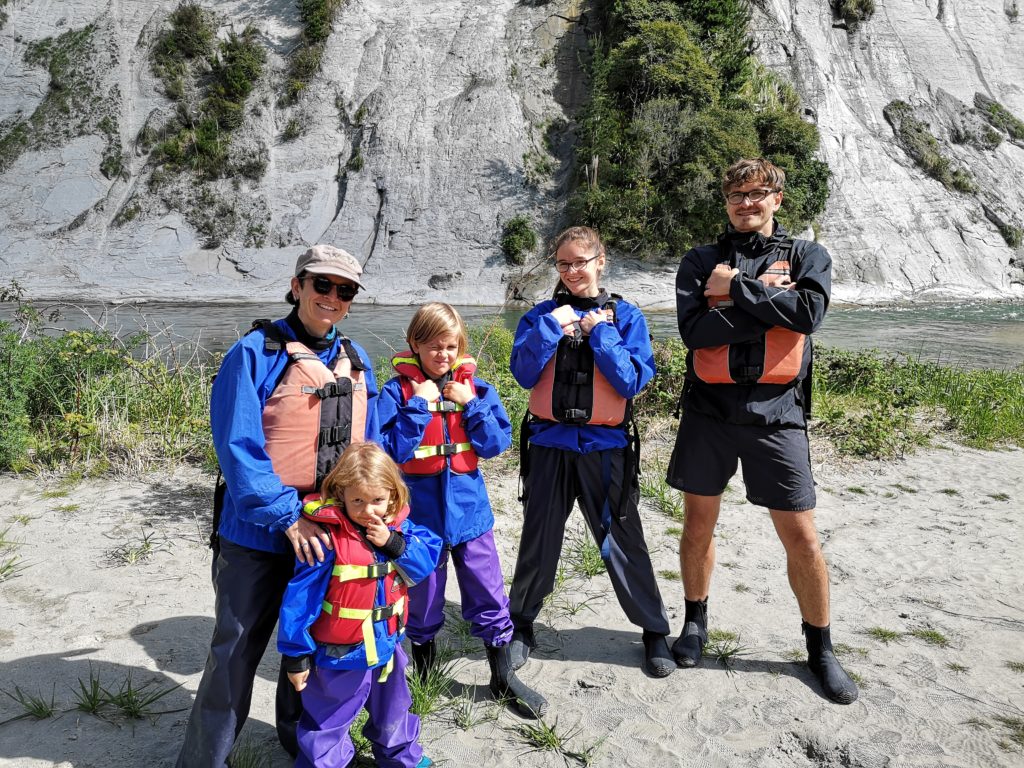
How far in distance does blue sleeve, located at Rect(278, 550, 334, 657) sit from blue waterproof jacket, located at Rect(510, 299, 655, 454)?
4.00 feet

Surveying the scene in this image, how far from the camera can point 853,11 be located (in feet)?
101

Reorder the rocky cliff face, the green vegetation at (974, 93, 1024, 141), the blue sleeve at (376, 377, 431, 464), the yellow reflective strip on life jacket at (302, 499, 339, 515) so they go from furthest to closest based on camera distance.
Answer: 1. the green vegetation at (974, 93, 1024, 141)
2. the rocky cliff face
3. the blue sleeve at (376, 377, 431, 464)
4. the yellow reflective strip on life jacket at (302, 499, 339, 515)

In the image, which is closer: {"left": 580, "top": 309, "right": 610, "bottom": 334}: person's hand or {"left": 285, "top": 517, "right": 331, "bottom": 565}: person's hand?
{"left": 285, "top": 517, "right": 331, "bottom": 565}: person's hand

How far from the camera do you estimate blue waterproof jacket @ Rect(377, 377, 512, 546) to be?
8.74ft

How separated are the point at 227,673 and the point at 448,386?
129 centimetres

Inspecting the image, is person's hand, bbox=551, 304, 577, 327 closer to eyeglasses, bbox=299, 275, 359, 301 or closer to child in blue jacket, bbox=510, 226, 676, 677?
child in blue jacket, bbox=510, 226, 676, 677

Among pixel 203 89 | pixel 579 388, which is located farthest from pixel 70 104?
pixel 579 388

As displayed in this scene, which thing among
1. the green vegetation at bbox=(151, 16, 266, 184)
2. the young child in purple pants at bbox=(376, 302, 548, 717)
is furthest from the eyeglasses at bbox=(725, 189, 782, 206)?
the green vegetation at bbox=(151, 16, 266, 184)

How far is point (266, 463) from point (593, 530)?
1.56 meters

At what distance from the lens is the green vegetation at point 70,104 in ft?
94.1

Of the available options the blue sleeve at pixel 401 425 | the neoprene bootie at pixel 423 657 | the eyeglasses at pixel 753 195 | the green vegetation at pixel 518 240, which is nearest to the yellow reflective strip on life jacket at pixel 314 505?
the blue sleeve at pixel 401 425

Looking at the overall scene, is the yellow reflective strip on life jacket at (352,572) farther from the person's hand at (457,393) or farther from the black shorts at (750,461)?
the black shorts at (750,461)

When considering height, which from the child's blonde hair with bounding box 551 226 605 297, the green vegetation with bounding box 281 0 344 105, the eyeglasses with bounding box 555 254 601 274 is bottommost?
the eyeglasses with bounding box 555 254 601 274

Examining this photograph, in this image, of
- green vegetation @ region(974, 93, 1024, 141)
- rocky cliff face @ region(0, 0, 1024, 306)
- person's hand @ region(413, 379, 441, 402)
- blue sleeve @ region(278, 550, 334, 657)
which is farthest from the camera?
green vegetation @ region(974, 93, 1024, 141)
